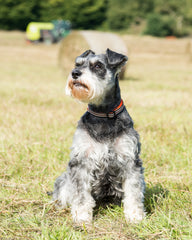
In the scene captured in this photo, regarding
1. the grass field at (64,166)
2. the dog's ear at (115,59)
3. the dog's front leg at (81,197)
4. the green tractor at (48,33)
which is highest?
the dog's ear at (115,59)

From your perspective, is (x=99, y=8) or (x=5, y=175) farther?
(x=99, y=8)

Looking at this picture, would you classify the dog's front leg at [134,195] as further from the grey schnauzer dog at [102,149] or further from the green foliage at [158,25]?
the green foliage at [158,25]

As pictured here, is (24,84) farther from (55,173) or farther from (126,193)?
(126,193)

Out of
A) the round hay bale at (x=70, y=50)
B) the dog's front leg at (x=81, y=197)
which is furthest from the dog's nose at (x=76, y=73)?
the round hay bale at (x=70, y=50)

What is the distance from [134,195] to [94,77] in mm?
1349

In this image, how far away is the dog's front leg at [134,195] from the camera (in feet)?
12.1

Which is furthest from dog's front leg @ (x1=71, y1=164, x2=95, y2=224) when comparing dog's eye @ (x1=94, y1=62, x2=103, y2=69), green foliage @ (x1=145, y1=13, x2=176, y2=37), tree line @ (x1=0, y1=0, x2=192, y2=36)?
tree line @ (x1=0, y1=0, x2=192, y2=36)

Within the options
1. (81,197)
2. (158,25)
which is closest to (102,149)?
(81,197)

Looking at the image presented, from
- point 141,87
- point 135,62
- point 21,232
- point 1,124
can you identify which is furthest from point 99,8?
point 21,232

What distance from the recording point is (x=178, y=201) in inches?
154

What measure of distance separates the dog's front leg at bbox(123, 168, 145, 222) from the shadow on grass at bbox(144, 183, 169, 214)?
26 centimetres

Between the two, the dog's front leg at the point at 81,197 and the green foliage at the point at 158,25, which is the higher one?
the dog's front leg at the point at 81,197

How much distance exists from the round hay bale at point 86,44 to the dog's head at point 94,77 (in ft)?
31.6

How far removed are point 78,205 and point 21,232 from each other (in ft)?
2.20
